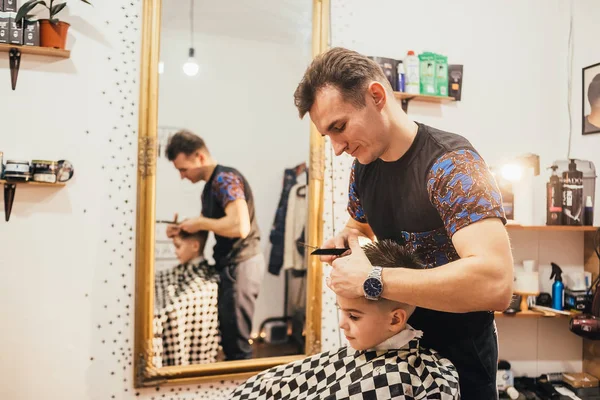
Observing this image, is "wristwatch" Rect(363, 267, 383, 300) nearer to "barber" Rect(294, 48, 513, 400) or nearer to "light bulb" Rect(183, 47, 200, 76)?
"barber" Rect(294, 48, 513, 400)

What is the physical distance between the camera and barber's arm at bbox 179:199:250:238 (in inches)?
91.8

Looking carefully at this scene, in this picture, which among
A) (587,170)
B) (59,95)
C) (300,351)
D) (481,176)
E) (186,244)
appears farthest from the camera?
(587,170)

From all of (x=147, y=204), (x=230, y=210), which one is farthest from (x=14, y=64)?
(x=230, y=210)

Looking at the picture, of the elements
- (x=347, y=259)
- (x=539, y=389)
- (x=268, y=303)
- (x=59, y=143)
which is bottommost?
(x=539, y=389)

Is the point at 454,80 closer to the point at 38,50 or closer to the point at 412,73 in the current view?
the point at 412,73

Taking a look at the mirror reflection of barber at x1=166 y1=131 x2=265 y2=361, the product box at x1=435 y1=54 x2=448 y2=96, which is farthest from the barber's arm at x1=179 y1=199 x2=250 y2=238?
the product box at x1=435 y1=54 x2=448 y2=96

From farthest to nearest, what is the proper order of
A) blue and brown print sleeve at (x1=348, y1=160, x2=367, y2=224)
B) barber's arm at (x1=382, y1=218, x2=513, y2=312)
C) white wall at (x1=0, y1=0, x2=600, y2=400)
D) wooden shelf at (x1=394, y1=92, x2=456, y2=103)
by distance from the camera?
wooden shelf at (x1=394, y1=92, x2=456, y2=103), white wall at (x1=0, y1=0, x2=600, y2=400), blue and brown print sleeve at (x1=348, y1=160, x2=367, y2=224), barber's arm at (x1=382, y1=218, x2=513, y2=312)

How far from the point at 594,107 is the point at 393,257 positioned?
218 cm

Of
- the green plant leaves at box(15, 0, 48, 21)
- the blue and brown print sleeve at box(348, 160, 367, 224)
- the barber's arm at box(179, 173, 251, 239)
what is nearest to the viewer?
the blue and brown print sleeve at box(348, 160, 367, 224)

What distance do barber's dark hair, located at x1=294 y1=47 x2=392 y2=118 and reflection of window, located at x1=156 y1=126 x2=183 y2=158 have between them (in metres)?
1.06

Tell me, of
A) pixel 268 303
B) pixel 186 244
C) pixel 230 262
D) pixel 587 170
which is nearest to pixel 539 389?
pixel 587 170

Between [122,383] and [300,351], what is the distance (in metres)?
0.86

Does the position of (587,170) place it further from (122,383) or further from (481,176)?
(122,383)

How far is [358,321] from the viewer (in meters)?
1.42
